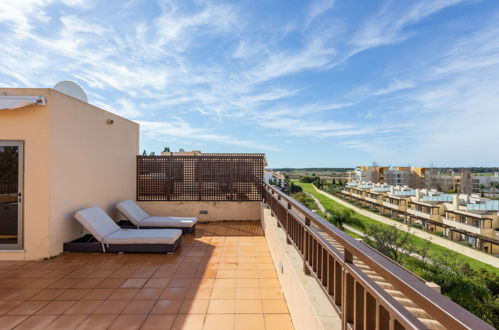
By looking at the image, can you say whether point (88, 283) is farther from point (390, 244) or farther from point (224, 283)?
point (390, 244)

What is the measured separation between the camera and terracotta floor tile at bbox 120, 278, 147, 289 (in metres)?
3.78

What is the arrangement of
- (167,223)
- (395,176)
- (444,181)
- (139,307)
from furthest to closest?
(395,176) < (444,181) < (167,223) < (139,307)

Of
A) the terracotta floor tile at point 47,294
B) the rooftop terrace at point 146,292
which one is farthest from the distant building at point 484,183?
the terracotta floor tile at point 47,294

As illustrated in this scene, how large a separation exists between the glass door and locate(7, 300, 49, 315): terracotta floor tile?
2.19 m

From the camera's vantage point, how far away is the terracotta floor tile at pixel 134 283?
3781 mm

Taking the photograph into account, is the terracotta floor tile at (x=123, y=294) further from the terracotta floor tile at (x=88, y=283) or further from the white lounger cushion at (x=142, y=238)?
the white lounger cushion at (x=142, y=238)

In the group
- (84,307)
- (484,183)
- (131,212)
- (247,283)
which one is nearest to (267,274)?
(247,283)

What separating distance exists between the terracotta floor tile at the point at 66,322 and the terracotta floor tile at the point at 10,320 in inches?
15.3

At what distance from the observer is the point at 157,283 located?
3877mm

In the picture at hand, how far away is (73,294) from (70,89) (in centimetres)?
504

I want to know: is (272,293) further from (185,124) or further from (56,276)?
(185,124)

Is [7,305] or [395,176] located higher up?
[7,305]

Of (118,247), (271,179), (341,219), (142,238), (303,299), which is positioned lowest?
(341,219)

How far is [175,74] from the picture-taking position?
11.8 meters
